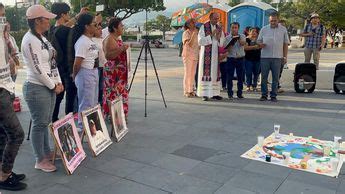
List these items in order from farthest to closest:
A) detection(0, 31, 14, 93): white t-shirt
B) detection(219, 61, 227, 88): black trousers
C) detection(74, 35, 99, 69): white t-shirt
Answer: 1. detection(219, 61, 227, 88): black trousers
2. detection(74, 35, 99, 69): white t-shirt
3. detection(0, 31, 14, 93): white t-shirt

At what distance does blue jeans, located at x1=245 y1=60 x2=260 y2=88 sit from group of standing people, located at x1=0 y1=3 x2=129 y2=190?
380cm

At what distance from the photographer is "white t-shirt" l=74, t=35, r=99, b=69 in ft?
14.4

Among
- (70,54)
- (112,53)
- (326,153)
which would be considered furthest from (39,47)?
(326,153)

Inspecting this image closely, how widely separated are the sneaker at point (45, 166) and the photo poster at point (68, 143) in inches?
8.2

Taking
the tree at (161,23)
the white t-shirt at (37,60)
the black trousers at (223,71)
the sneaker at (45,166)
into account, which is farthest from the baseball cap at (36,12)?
the tree at (161,23)

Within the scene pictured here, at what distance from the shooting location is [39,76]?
3404 millimetres

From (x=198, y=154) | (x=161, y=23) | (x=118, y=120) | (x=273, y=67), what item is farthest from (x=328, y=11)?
(x=198, y=154)

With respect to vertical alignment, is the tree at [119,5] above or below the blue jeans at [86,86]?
above

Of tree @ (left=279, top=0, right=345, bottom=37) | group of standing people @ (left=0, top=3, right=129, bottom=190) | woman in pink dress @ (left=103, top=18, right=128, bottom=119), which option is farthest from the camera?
tree @ (left=279, top=0, right=345, bottom=37)

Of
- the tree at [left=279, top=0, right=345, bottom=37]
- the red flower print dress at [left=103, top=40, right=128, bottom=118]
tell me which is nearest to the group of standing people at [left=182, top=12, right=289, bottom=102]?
the red flower print dress at [left=103, top=40, right=128, bottom=118]

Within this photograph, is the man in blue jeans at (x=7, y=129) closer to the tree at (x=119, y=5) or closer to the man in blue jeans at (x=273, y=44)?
the man in blue jeans at (x=273, y=44)

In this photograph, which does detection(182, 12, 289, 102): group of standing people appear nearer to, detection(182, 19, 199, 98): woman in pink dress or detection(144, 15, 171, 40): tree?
detection(182, 19, 199, 98): woman in pink dress

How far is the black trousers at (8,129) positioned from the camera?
310 cm

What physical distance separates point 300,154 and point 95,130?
2580mm
